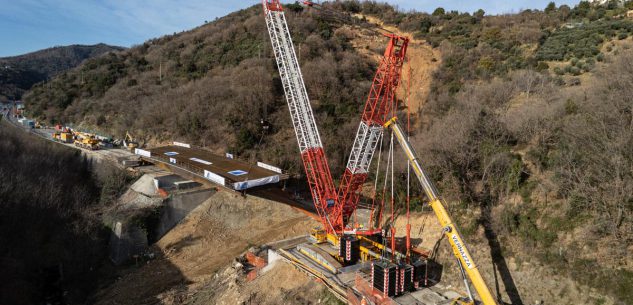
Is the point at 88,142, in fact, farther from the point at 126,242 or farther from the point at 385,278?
the point at 385,278

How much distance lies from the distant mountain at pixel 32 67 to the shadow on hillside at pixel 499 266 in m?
136

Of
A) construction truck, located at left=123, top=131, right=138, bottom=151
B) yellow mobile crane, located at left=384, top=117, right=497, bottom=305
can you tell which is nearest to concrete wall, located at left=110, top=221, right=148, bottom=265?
construction truck, located at left=123, top=131, right=138, bottom=151

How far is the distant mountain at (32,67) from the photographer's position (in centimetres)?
12022

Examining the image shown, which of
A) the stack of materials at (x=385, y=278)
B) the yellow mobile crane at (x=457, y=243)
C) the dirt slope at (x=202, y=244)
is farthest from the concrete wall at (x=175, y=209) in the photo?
the yellow mobile crane at (x=457, y=243)

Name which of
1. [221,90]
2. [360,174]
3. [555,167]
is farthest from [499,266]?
[221,90]

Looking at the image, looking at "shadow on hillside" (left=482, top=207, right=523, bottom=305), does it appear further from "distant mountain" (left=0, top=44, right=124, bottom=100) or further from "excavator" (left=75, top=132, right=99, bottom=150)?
"distant mountain" (left=0, top=44, right=124, bottom=100)

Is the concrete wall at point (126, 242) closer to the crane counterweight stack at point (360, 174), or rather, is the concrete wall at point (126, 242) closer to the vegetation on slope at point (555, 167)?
the crane counterweight stack at point (360, 174)

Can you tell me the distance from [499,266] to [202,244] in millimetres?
19276

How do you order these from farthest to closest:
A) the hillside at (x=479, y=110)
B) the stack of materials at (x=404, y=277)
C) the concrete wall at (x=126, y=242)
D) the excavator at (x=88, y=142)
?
1. the excavator at (x=88, y=142)
2. the concrete wall at (x=126, y=242)
3. the hillside at (x=479, y=110)
4. the stack of materials at (x=404, y=277)

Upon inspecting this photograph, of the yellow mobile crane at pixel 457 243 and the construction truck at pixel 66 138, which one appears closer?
the yellow mobile crane at pixel 457 243

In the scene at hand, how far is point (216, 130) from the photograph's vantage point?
1709 inches

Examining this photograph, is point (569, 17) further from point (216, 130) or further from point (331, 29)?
point (216, 130)

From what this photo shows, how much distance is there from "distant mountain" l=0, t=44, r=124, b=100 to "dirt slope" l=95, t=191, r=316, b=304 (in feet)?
382

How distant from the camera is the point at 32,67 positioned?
6398 inches
